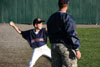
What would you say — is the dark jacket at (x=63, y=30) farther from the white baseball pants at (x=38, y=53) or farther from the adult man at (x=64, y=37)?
the white baseball pants at (x=38, y=53)

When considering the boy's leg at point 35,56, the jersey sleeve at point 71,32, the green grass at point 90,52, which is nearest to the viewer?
the jersey sleeve at point 71,32

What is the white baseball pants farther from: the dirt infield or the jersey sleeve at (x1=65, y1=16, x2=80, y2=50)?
the jersey sleeve at (x1=65, y1=16, x2=80, y2=50)

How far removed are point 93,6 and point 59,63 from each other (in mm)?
18613

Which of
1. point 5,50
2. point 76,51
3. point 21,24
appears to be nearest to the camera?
point 76,51

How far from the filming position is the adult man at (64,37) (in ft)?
17.4

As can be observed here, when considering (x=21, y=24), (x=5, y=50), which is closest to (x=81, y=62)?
(x=5, y=50)

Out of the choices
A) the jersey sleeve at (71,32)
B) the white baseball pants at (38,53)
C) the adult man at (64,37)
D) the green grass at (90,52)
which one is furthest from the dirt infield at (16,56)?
the jersey sleeve at (71,32)

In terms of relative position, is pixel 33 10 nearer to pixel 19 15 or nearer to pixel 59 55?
pixel 19 15

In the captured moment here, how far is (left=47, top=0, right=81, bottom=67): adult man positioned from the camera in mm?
5293

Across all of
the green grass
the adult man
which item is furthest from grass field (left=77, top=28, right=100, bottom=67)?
the adult man

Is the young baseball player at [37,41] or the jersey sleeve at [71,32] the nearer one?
the jersey sleeve at [71,32]

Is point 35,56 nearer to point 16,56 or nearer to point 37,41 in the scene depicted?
point 37,41

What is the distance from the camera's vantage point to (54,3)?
23922mm

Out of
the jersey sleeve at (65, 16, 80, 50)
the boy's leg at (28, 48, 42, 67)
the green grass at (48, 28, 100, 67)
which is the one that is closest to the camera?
the jersey sleeve at (65, 16, 80, 50)
